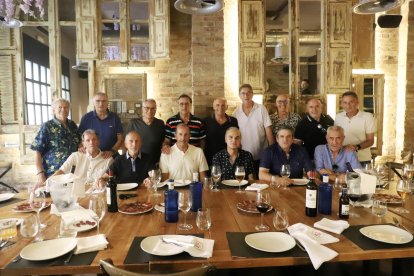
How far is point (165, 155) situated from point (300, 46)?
341 centimetres

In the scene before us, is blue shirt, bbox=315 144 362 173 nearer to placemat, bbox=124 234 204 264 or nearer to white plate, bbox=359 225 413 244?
white plate, bbox=359 225 413 244

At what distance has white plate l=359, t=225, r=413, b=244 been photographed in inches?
59.9

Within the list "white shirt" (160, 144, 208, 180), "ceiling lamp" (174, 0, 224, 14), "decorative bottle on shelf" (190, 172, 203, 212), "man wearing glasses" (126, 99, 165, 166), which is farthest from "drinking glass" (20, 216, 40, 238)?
"man wearing glasses" (126, 99, 165, 166)

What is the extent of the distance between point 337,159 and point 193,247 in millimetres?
2147

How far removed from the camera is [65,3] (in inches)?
214

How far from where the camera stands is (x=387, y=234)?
1593 mm

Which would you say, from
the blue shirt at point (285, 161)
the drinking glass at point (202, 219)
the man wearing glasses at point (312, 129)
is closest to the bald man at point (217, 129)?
the blue shirt at point (285, 161)

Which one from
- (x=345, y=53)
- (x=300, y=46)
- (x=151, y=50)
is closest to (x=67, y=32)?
(x=151, y=50)

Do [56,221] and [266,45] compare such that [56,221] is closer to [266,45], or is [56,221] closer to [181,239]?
[181,239]

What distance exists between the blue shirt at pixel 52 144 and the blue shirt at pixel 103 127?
0.93 feet

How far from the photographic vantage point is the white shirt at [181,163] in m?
3.10

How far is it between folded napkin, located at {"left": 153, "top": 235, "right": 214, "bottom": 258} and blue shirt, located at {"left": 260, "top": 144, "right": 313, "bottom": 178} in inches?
66.4

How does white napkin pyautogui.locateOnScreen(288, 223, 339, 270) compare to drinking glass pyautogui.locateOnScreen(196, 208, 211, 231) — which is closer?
white napkin pyautogui.locateOnScreen(288, 223, 339, 270)

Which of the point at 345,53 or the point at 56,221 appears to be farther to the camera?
the point at 345,53
